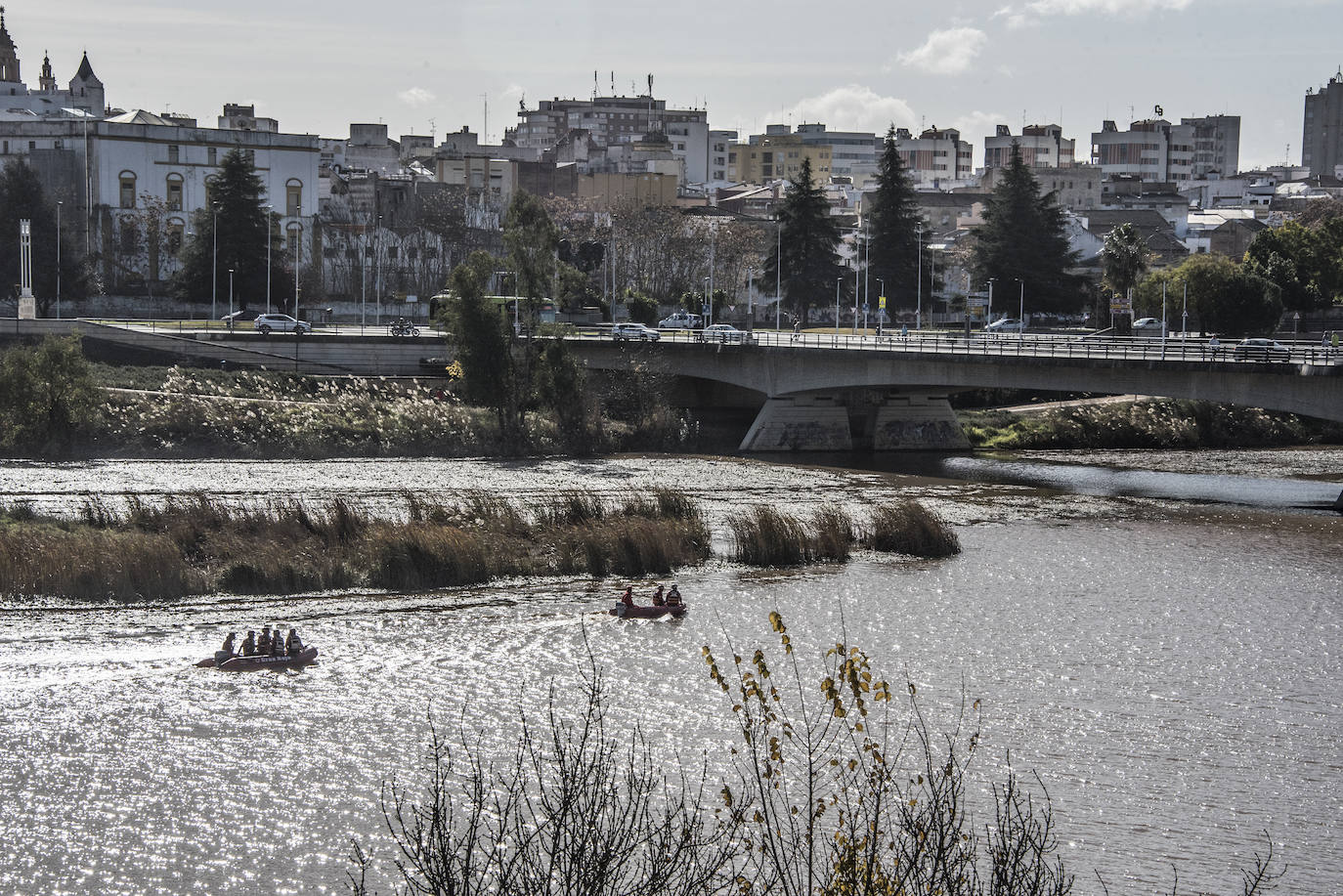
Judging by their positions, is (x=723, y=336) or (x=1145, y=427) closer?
(x=1145, y=427)

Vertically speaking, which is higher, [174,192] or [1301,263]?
[174,192]

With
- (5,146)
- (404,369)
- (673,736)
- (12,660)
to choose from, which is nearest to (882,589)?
(673,736)

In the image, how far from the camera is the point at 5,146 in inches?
4240

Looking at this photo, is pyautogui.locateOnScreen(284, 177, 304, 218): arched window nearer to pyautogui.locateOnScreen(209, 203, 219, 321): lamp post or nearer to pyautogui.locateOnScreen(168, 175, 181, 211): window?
pyautogui.locateOnScreen(168, 175, 181, 211): window

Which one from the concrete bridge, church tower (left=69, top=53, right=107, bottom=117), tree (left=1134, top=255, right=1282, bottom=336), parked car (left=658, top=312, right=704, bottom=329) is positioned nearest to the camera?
the concrete bridge

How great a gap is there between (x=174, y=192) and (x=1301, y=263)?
74.0 m

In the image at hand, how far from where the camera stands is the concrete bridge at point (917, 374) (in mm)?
53156

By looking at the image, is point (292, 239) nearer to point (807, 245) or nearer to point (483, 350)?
point (807, 245)

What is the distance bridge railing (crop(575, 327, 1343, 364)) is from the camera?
55.5 m

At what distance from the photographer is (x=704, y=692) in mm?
26797

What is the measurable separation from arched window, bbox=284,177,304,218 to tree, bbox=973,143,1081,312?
46055 mm

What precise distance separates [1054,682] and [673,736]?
765 centimetres

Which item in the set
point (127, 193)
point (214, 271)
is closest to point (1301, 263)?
point (214, 271)

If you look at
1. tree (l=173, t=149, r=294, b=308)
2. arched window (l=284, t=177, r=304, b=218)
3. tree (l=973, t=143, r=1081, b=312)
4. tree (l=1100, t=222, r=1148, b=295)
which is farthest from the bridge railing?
arched window (l=284, t=177, r=304, b=218)
